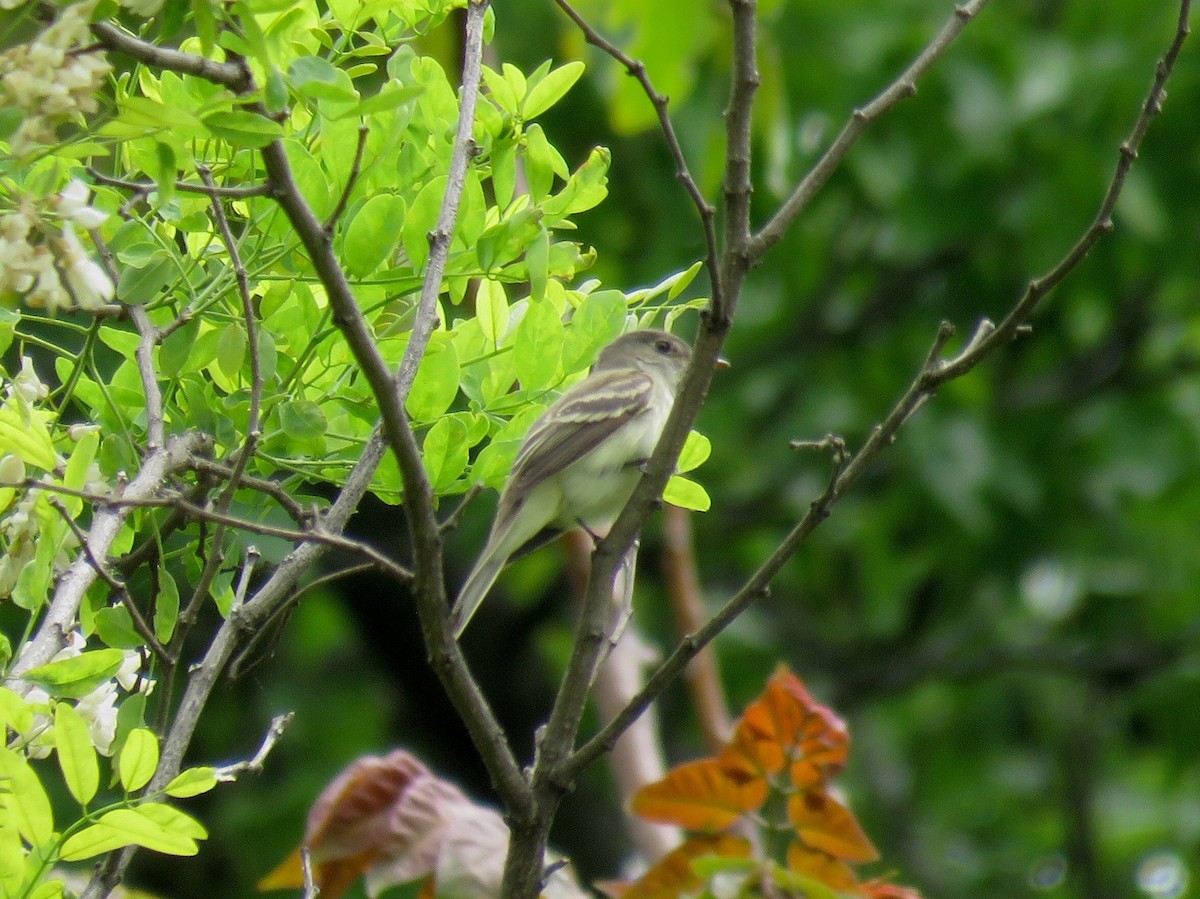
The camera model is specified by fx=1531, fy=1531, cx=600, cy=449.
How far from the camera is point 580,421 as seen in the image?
167 inches

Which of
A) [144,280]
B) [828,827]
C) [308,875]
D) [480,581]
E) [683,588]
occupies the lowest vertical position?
[683,588]

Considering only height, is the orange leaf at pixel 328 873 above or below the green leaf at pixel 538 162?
below

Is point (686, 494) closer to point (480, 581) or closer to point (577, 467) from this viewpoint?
point (480, 581)

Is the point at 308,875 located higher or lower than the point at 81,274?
lower

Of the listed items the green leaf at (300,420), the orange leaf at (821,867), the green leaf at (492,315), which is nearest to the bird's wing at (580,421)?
the green leaf at (492,315)

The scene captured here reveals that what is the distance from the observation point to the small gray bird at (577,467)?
3949 millimetres

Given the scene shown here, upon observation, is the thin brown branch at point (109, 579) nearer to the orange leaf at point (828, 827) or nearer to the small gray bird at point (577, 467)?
the orange leaf at point (828, 827)

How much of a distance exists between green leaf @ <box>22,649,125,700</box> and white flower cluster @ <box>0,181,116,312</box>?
50cm

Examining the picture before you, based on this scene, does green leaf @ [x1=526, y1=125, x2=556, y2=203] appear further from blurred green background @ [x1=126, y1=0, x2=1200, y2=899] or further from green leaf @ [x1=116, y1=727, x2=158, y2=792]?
blurred green background @ [x1=126, y1=0, x2=1200, y2=899]

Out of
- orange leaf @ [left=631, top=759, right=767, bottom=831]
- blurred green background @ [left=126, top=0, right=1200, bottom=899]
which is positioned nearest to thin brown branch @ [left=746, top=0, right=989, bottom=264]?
orange leaf @ [left=631, top=759, right=767, bottom=831]

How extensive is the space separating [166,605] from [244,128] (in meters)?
0.88

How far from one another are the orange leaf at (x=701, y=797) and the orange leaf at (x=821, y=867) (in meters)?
0.10

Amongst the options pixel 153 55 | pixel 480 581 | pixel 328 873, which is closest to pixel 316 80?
pixel 153 55

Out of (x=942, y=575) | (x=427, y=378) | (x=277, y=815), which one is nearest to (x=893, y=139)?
(x=942, y=575)
